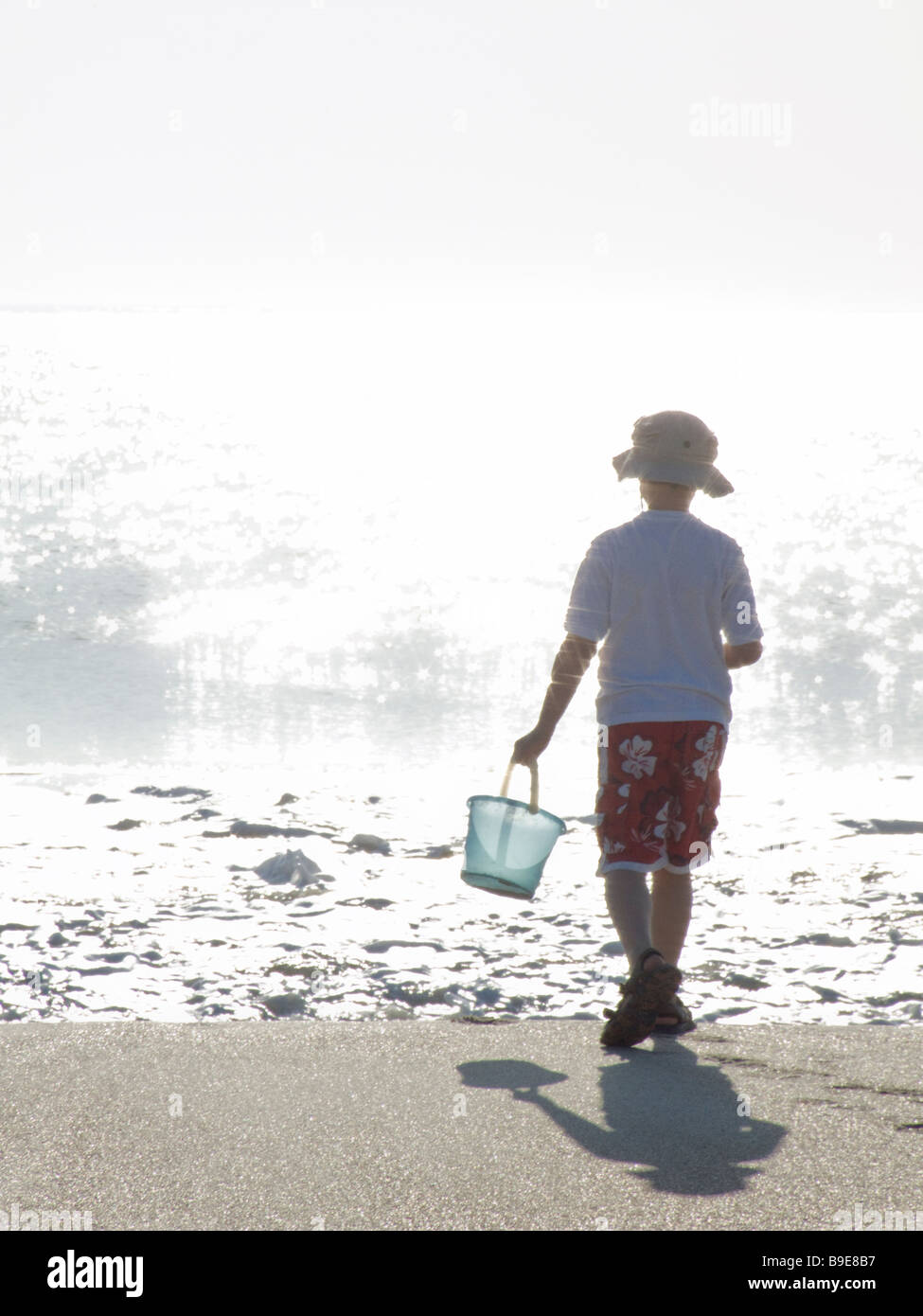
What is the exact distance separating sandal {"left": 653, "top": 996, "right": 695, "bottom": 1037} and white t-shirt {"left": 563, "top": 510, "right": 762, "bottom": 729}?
2.36 feet

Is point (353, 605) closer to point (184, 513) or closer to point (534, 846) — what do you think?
point (184, 513)

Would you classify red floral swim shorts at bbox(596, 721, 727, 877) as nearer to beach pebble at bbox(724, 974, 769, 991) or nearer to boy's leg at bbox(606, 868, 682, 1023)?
boy's leg at bbox(606, 868, 682, 1023)

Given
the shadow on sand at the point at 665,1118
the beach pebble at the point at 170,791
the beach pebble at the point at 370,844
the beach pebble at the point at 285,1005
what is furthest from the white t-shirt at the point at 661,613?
the beach pebble at the point at 170,791

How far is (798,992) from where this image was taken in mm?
4285

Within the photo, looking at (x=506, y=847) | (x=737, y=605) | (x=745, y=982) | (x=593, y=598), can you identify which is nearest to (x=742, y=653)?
(x=737, y=605)

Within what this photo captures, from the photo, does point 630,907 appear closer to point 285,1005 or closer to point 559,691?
point 559,691

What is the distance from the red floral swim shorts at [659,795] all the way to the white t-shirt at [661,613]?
0.05 meters

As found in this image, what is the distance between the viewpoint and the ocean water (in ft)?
15.0

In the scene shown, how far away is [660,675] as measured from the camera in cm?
356

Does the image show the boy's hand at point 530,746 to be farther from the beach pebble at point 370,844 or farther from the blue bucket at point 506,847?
the beach pebble at point 370,844

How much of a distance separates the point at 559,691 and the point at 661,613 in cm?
34

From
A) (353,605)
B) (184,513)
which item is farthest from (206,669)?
(184,513)

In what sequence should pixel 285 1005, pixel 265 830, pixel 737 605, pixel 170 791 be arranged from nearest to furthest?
pixel 737 605 < pixel 285 1005 < pixel 265 830 < pixel 170 791

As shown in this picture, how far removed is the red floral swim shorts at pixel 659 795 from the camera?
3.55 metres
